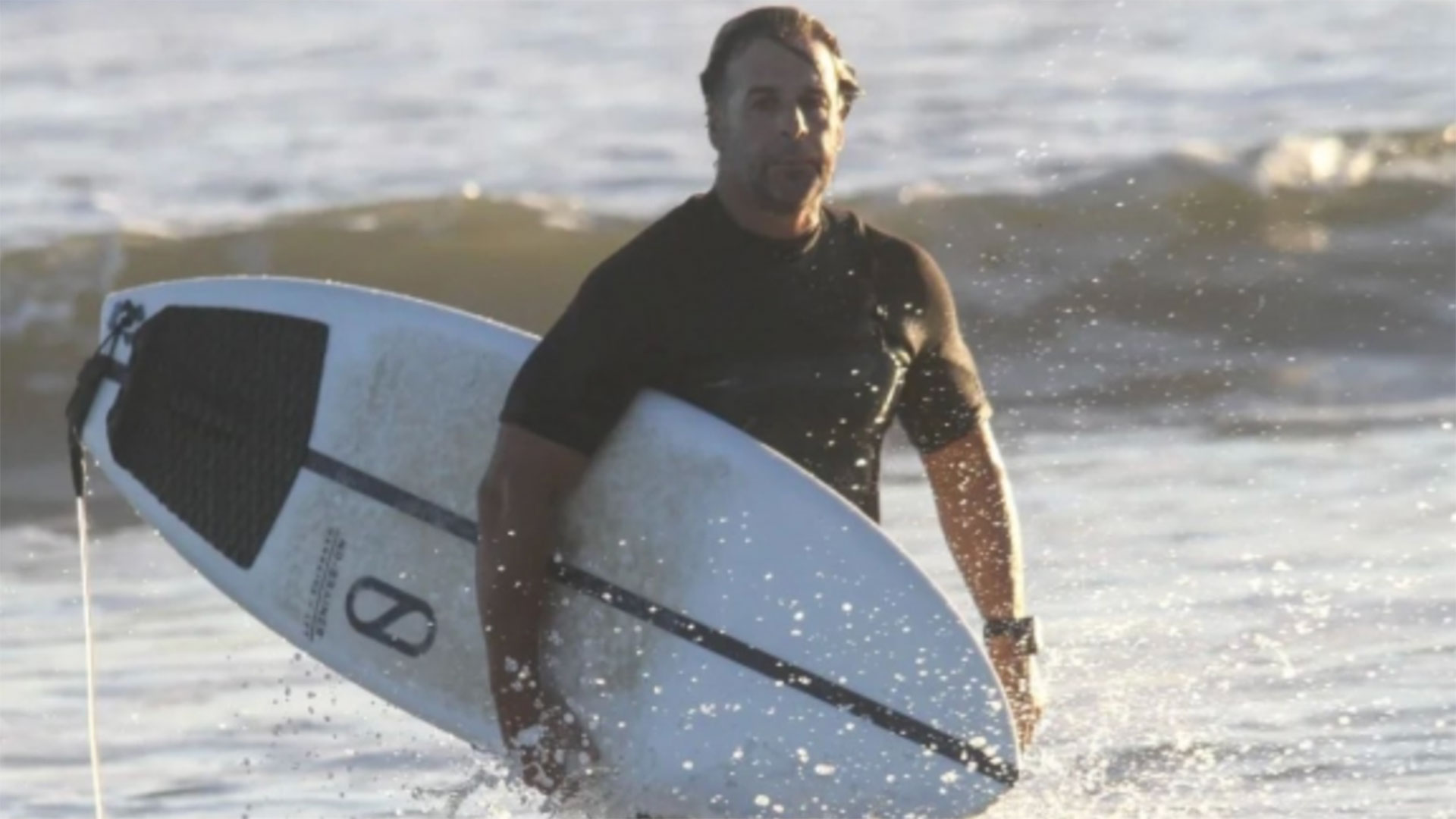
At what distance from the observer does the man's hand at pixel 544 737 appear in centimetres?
A: 530

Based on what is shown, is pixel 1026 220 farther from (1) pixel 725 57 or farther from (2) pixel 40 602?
(1) pixel 725 57

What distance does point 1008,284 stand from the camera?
12695 mm

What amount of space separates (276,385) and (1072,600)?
8.17ft

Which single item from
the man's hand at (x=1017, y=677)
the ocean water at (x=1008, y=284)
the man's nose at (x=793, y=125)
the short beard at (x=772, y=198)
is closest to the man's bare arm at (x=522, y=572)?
the ocean water at (x=1008, y=284)

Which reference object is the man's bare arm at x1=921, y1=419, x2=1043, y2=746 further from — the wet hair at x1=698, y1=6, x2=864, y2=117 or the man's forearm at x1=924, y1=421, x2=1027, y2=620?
the wet hair at x1=698, y1=6, x2=864, y2=117

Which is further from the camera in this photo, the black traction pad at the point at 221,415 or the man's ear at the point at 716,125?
the black traction pad at the point at 221,415

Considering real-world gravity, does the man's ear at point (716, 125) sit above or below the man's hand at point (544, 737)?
above

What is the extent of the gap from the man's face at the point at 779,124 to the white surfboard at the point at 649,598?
37 centimetres

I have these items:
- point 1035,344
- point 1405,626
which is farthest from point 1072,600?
point 1035,344

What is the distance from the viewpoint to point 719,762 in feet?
17.4

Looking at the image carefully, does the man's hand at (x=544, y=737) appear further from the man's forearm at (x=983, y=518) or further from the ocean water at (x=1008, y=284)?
the man's forearm at (x=983, y=518)

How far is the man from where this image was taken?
5160mm

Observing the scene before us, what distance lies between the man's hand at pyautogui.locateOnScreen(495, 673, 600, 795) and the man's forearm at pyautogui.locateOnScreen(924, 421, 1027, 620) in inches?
27.6

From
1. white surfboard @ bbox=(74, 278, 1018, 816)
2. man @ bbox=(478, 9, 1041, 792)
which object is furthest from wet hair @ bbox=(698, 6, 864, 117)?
white surfboard @ bbox=(74, 278, 1018, 816)
